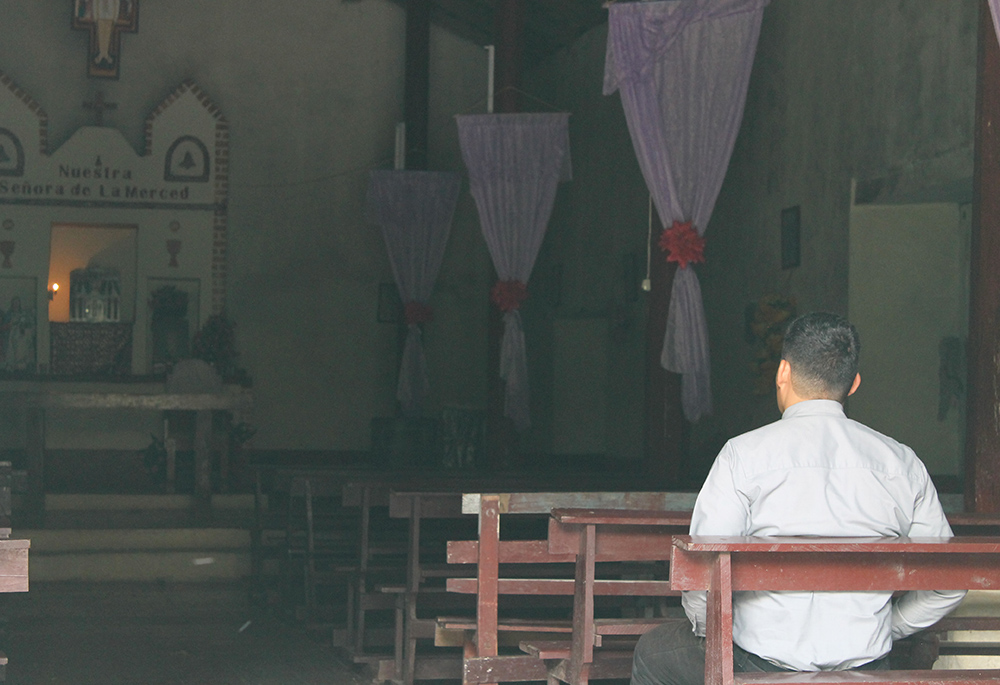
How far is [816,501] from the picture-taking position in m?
2.43

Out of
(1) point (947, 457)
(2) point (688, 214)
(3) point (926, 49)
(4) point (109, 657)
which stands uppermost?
(3) point (926, 49)

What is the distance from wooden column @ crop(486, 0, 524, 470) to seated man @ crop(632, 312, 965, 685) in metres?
6.28

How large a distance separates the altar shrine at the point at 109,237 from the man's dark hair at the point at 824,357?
9.77 metres

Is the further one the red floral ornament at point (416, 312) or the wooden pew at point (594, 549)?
the red floral ornament at point (416, 312)

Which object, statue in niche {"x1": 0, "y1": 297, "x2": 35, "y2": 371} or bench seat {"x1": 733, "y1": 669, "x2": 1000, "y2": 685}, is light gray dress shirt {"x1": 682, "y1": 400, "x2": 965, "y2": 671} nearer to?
bench seat {"x1": 733, "y1": 669, "x2": 1000, "y2": 685}

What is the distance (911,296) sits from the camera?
6938 millimetres

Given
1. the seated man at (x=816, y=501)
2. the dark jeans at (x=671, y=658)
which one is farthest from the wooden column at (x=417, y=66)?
the seated man at (x=816, y=501)

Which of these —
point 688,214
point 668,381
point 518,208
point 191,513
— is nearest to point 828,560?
point 688,214

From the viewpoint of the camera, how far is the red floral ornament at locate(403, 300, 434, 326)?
10.6 m

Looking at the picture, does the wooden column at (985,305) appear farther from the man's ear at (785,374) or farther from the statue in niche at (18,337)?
the statue in niche at (18,337)

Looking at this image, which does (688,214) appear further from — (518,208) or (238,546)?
(238,546)

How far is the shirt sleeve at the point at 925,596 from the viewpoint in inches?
98.5

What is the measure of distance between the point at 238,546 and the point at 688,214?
3.26 meters

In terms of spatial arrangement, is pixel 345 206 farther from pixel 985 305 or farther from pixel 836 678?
pixel 836 678
